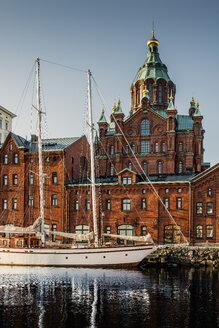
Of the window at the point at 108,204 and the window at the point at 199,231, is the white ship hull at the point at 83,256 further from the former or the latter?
the window at the point at 108,204

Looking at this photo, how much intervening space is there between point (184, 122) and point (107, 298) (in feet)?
170

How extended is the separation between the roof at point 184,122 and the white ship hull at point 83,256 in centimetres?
3380

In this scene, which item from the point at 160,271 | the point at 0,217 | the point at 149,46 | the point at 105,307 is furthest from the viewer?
the point at 149,46

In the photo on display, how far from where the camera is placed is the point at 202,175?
5781 centimetres

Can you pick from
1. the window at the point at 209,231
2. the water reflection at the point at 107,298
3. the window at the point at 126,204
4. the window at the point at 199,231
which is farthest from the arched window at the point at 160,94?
the water reflection at the point at 107,298

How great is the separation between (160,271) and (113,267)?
559cm

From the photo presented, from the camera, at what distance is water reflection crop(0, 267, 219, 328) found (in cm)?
2505

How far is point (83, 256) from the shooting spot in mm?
47875

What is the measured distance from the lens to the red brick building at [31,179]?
6456cm

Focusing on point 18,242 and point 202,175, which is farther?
point 202,175

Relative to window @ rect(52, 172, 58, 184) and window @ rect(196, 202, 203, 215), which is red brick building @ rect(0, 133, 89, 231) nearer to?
window @ rect(52, 172, 58, 184)

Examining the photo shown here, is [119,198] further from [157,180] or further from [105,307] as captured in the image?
[105,307]

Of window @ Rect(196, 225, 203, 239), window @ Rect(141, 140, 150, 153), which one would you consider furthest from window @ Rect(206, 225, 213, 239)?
window @ Rect(141, 140, 150, 153)

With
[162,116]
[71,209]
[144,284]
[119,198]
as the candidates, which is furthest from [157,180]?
[144,284]
